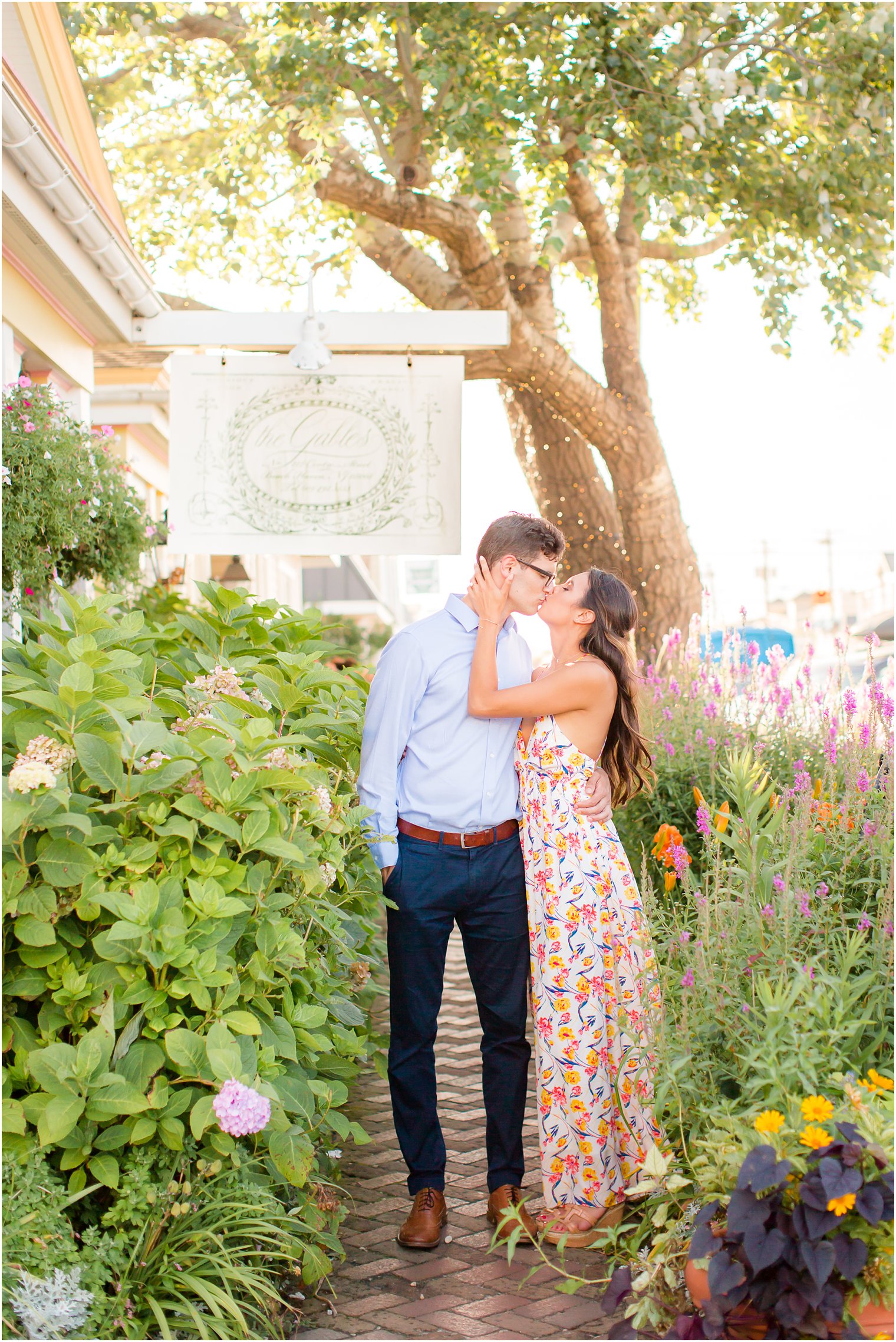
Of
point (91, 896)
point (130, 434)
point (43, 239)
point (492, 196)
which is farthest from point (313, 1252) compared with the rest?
point (130, 434)

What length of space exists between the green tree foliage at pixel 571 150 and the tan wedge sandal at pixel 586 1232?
5736 mm

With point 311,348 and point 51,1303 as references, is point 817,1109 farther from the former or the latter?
point 311,348

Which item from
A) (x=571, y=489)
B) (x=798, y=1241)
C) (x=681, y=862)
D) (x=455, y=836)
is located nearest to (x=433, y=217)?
(x=571, y=489)

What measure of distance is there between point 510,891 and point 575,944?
0.23 metres

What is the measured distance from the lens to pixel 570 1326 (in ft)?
8.65

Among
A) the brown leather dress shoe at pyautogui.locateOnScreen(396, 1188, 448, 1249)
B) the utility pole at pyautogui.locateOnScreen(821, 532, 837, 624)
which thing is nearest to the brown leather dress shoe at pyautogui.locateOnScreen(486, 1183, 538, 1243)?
the brown leather dress shoe at pyautogui.locateOnScreen(396, 1188, 448, 1249)

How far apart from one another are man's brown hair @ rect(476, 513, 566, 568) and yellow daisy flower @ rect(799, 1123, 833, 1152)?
1636 mm

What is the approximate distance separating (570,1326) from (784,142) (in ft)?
27.1

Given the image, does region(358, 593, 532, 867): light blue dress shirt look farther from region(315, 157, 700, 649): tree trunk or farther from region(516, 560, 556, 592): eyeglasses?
region(315, 157, 700, 649): tree trunk

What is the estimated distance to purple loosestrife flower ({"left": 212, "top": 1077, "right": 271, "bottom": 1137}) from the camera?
85.4 inches

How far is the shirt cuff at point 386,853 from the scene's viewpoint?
3.12 m

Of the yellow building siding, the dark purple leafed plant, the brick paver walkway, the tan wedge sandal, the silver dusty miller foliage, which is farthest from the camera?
the yellow building siding

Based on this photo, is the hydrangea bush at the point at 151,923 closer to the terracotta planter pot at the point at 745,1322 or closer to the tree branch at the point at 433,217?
the terracotta planter pot at the point at 745,1322

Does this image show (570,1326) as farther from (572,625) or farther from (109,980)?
(572,625)
